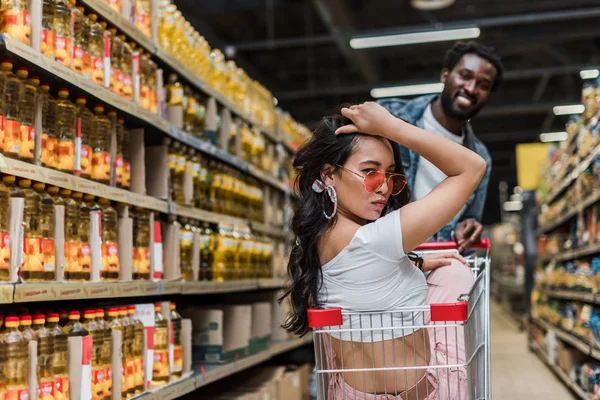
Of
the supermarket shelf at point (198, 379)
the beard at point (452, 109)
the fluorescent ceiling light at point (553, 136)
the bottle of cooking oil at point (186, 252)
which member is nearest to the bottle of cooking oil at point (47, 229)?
the supermarket shelf at point (198, 379)

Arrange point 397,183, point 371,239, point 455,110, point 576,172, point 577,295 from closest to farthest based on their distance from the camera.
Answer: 1. point 371,239
2. point 397,183
3. point 455,110
4. point 577,295
5. point 576,172

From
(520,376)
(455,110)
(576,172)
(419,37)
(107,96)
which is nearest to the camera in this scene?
(107,96)

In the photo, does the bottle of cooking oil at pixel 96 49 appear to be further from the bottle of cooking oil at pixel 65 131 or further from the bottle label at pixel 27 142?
the bottle label at pixel 27 142

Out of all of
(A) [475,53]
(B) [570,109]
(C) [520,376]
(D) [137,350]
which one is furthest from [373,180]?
(B) [570,109]

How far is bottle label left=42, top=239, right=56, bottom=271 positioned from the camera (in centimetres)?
272

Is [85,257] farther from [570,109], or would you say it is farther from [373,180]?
[570,109]

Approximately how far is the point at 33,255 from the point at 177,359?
1.37m

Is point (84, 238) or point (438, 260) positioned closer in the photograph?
point (438, 260)

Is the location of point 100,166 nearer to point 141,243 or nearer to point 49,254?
point 141,243

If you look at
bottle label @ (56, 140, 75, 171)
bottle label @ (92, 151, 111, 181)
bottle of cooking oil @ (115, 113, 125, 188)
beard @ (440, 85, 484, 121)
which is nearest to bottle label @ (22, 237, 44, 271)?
bottle label @ (56, 140, 75, 171)

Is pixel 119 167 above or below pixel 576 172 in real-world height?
below

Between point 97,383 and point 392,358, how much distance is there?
1.37 meters

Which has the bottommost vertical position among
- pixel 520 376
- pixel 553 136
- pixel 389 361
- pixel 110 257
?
pixel 520 376

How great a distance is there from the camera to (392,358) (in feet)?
6.87
